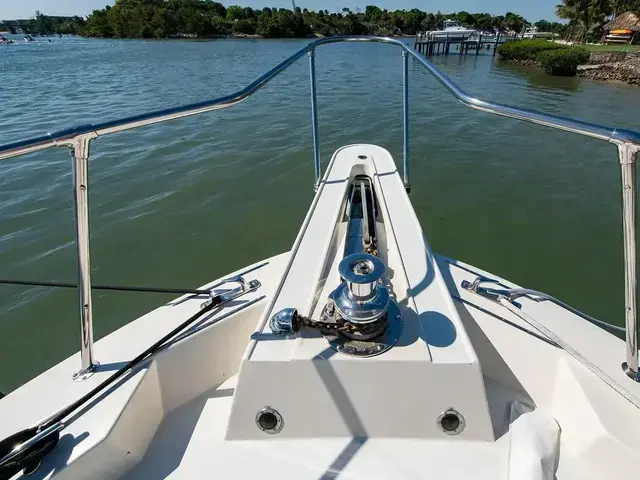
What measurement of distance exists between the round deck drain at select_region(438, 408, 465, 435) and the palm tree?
4386 cm

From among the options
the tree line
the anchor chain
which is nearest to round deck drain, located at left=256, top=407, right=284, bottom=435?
the anchor chain

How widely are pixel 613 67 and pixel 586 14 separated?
22.2 meters

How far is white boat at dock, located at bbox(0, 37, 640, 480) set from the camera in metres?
1.10

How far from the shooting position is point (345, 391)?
1.19 meters

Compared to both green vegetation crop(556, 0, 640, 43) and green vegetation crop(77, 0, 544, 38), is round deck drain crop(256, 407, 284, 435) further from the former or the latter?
green vegetation crop(77, 0, 544, 38)

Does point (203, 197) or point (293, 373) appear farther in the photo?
point (203, 197)

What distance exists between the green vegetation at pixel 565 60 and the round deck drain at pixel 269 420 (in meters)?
23.6

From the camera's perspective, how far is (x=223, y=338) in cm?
154

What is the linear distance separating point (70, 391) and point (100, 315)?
2.20 metres

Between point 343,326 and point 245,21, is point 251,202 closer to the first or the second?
point 343,326

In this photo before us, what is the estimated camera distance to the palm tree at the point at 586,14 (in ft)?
110

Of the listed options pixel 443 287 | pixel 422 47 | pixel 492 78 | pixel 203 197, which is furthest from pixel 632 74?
pixel 422 47

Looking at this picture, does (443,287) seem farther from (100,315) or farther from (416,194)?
(416,194)

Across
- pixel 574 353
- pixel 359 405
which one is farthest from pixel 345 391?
pixel 574 353
